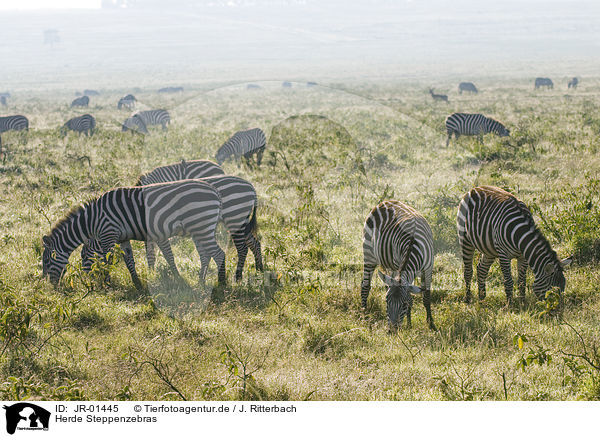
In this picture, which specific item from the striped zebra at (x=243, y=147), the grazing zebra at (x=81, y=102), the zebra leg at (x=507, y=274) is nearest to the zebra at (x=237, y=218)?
the zebra leg at (x=507, y=274)

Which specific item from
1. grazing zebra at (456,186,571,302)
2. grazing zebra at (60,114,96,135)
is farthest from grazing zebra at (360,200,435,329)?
grazing zebra at (60,114,96,135)

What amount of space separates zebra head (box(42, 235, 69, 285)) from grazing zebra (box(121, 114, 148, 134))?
64.5 feet

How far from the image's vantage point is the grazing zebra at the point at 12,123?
82.0ft

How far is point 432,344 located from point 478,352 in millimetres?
534

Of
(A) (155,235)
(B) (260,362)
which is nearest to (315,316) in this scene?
(B) (260,362)

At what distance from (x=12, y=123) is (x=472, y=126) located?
20.8m

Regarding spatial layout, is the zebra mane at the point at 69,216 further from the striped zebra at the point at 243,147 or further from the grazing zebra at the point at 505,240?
the striped zebra at the point at 243,147

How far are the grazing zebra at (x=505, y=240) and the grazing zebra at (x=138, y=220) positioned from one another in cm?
354

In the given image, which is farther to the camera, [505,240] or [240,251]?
[240,251]

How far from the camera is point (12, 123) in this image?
2533 cm

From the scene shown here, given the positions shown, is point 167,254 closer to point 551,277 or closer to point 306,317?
point 306,317

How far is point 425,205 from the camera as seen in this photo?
10008 millimetres

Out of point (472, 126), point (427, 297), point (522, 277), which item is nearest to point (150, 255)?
point (427, 297)
